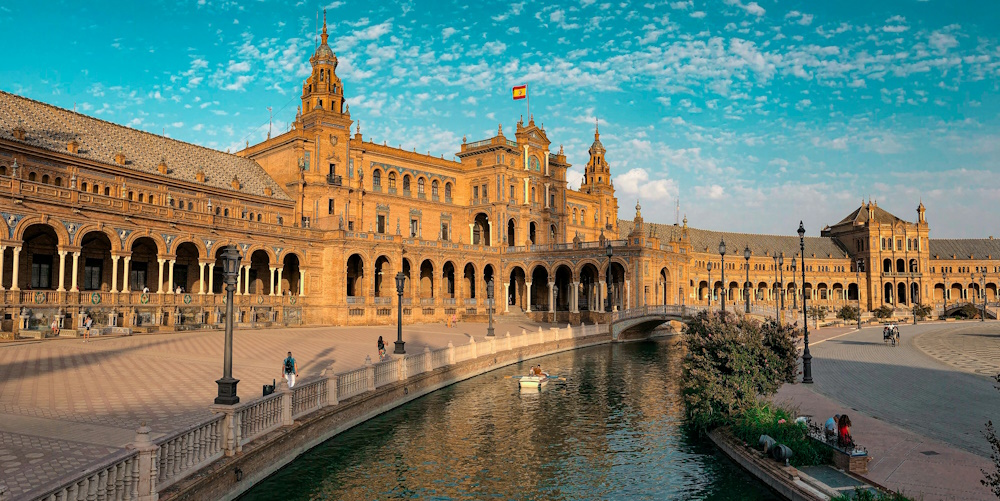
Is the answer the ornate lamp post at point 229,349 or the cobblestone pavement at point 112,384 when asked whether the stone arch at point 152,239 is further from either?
the ornate lamp post at point 229,349

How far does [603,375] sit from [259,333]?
2199 centimetres

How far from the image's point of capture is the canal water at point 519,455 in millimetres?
14852

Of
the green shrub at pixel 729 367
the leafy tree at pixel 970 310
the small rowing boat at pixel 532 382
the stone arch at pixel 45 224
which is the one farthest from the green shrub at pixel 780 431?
the leafy tree at pixel 970 310

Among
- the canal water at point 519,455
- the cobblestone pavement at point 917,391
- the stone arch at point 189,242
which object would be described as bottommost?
the canal water at point 519,455

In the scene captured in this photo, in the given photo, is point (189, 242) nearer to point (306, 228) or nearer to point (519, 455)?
point (306, 228)

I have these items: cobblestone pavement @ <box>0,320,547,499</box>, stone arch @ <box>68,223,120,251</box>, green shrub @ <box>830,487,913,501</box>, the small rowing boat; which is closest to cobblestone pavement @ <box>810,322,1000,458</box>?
green shrub @ <box>830,487,913,501</box>

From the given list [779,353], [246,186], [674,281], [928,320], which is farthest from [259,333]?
[928,320]

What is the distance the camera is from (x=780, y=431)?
1576cm

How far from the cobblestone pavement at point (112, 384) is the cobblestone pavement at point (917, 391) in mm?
17536

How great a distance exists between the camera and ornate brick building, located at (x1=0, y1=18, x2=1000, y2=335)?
123 feet

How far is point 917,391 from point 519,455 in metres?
14.3

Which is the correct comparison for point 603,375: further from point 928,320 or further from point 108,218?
point 928,320

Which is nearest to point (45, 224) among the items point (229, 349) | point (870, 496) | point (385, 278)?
point (229, 349)

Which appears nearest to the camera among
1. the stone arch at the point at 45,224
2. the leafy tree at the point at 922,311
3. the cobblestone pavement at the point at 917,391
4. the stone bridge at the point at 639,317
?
the cobblestone pavement at the point at 917,391
